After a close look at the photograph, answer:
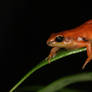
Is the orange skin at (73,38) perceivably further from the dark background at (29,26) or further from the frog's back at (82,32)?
the dark background at (29,26)

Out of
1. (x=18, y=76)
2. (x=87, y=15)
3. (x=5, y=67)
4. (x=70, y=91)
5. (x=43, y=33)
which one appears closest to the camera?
(x=70, y=91)

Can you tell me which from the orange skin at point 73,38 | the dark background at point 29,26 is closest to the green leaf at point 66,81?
the orange skin at point 73,38

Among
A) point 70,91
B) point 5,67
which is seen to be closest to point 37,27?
point 5,67

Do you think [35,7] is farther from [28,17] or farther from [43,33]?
[43,33]

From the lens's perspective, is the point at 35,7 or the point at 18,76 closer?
the point at 18,76

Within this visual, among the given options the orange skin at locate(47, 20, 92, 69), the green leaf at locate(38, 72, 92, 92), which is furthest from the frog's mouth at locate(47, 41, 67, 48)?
the green leaf at locate(38, 72, 92, 92)

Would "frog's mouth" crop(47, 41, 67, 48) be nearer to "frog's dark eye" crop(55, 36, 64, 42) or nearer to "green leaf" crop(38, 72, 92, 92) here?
"frog's dark eye" crop(55, 36, 64, 42)

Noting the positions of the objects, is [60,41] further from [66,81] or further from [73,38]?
[66,81]
